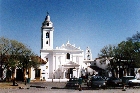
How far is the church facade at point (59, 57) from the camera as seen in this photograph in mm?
58094

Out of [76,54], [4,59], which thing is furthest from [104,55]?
[4,59]

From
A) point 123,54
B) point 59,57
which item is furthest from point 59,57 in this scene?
point 123,54

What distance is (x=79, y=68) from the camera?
5931 cm

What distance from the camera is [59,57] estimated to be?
61375mm

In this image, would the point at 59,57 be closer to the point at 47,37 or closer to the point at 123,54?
the point at 47,37

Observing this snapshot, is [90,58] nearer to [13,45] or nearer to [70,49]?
[70,49]

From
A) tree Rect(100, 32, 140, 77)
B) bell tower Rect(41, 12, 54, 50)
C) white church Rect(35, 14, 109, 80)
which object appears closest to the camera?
tree Rect(100, 32, 140, 77)

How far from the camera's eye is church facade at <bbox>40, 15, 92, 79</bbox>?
58.1 meters

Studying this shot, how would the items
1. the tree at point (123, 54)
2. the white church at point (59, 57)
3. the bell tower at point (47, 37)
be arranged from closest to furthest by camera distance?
the tree at point (123, 54) < the white church at point (59, 57) < the bell tower at point (47, 37)

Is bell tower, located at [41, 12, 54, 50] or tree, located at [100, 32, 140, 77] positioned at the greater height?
bell tower, located at [41, 12, 54, 50]

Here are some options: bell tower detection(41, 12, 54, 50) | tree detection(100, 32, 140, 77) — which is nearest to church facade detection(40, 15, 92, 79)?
bell tower detection(41, 12, 54, 50)

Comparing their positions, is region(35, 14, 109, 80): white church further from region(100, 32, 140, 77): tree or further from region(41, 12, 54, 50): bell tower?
region(100, 32, 140, 77): tree

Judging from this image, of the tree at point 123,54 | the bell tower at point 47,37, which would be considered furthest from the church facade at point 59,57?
the tree at point 123,54

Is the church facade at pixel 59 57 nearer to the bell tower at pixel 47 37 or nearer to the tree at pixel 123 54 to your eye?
the bell tower at pixel 47 37
